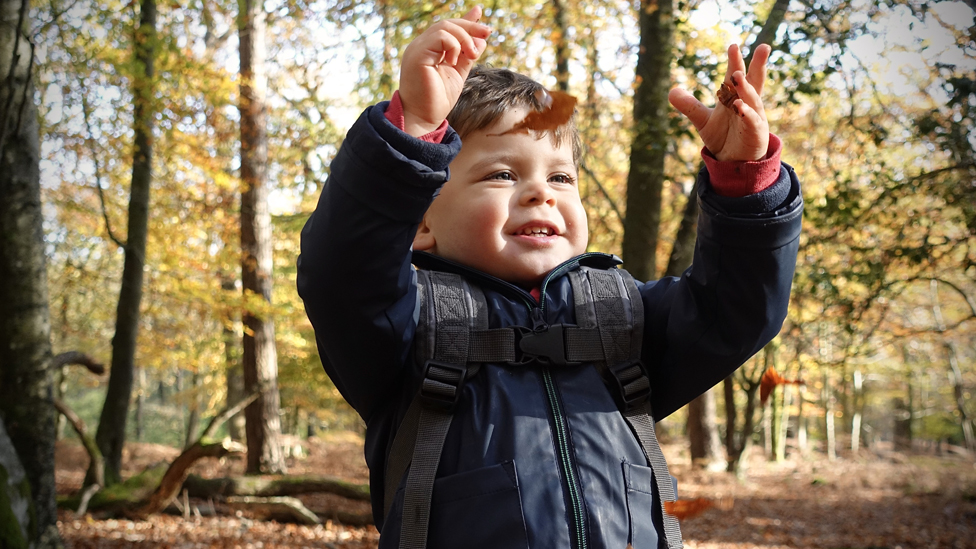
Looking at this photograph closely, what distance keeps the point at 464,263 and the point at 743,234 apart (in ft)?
2.03

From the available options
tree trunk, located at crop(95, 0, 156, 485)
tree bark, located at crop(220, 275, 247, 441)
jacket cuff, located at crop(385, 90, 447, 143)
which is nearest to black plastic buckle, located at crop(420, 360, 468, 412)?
jacket cuff, located at crop(385, 90, 447, 143)

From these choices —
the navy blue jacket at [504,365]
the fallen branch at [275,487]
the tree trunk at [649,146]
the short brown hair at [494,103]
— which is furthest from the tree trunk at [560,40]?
the navy blue jacket at [504,365]

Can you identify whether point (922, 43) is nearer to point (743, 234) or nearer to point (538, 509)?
point (743, 234)

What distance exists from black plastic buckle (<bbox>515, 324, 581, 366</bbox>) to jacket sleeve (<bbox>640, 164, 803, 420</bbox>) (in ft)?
0.89

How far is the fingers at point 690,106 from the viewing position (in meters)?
1.37

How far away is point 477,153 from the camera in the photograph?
1551mm

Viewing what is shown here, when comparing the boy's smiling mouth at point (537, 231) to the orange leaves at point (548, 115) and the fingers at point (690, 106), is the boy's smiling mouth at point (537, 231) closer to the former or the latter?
the orange leaves at point (548, 115)

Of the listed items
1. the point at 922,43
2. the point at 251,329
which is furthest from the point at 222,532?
the point at 922,43

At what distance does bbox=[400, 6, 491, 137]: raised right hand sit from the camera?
1.26 metres

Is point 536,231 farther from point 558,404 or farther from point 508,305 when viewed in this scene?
point 558,404

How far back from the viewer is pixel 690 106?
4.52 feet

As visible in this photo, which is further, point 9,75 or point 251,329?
point 251,329

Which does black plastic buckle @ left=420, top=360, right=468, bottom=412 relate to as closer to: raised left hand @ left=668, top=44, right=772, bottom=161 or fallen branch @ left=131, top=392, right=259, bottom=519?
raised left hand @ left=668, top=44, right=772, bottom=161

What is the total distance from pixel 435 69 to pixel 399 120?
12 centimetres
